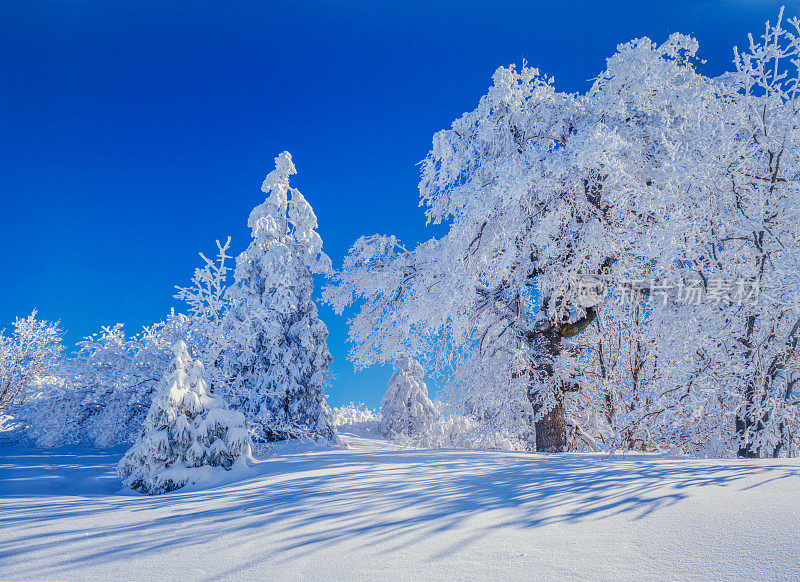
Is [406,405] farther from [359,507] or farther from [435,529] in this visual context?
[435,529]

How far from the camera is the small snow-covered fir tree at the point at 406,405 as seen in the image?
85.8ft

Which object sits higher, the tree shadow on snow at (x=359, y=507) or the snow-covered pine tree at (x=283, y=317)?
the snow-covered pine tree at (x=283, y=317)

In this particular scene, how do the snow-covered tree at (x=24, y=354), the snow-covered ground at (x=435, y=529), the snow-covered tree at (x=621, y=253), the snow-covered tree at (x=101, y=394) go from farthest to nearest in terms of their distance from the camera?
1. the snow-covered tree at (x=24, y=354)
2. the snow-covered tree at (x=101, y=394)
3. the snow-covered tree at (x=621, y=253)
4. the snow-covered ground at (x=435, y=529)

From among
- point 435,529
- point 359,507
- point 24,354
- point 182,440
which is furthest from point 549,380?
point 24,354

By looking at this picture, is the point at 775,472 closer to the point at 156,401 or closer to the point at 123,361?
the point at 156,401

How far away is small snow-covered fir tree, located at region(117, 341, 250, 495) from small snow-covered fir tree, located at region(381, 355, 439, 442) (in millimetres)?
19266

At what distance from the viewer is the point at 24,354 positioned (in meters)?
20.2

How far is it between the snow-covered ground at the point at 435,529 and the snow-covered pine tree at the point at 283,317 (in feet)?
34.6

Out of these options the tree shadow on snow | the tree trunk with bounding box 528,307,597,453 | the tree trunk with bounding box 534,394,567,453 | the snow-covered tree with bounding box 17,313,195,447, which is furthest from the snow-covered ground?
the snow-covered tree with bounding box 17,313,195,447

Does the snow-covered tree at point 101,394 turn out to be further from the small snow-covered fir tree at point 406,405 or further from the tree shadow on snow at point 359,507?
the small snow-covered fir tree at point 406,405

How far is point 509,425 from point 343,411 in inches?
1318

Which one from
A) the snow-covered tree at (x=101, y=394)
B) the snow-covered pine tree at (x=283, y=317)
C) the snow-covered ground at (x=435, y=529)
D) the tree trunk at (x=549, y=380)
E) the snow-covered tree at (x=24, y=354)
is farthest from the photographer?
the snow-covered tree at (x=24, y=354)

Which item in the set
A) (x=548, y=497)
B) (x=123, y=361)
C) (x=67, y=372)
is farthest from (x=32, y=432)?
(x=548, y=497)

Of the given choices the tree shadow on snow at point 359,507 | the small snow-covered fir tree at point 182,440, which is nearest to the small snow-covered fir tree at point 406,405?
the small snow-covered fir tree at point 182,440
